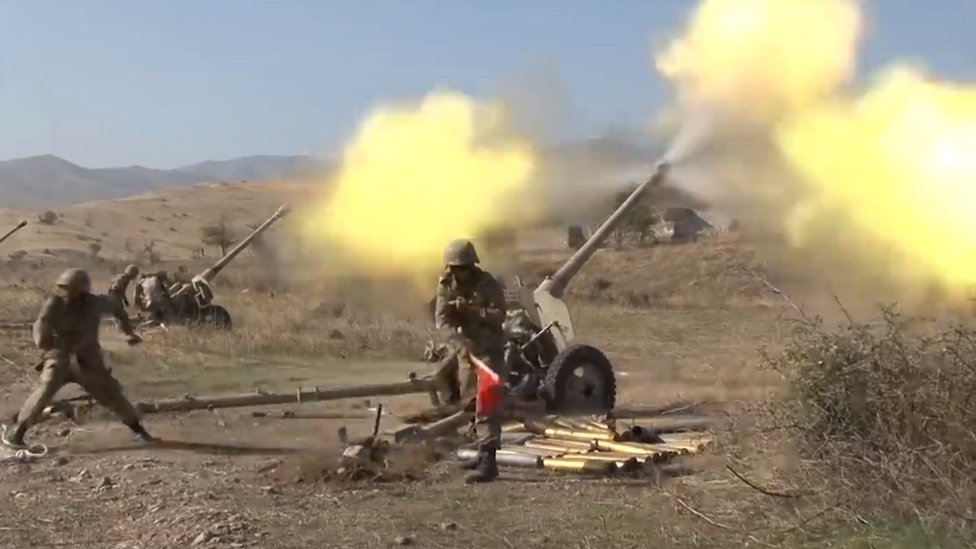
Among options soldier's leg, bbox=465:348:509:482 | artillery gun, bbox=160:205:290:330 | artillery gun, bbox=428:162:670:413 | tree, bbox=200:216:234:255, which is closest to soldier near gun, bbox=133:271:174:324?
artillery gun, bbox=160:205:290:330

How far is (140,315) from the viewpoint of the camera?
68.2 feet

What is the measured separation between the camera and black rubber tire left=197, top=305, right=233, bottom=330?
20641mm

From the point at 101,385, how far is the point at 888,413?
6.46 metres

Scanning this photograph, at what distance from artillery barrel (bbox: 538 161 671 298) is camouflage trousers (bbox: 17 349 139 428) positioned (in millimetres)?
4416

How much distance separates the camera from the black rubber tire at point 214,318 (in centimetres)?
2064

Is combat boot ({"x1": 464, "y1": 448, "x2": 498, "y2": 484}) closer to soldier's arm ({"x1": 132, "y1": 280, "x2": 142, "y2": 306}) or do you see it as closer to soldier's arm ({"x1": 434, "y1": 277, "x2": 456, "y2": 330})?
soldier's arm ({"x1": 434, "y1": 277, "x2": 456, "y2": 330})

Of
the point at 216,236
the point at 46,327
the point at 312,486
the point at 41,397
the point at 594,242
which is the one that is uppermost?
the point at 216,236

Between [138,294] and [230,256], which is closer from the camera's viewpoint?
[138,294]

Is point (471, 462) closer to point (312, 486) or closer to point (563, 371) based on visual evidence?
point (312, 486)

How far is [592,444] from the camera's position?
9141 mm

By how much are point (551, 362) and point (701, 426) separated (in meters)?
2.11

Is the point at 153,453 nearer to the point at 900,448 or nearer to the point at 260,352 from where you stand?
the point at 900,448

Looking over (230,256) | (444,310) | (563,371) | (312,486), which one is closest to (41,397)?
(312,486)

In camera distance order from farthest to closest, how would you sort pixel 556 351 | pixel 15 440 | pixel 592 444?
pixel 556 351, pixel 15 440, pixel 592 444
